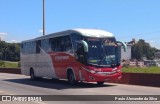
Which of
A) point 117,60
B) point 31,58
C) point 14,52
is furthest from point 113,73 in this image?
point 14,52

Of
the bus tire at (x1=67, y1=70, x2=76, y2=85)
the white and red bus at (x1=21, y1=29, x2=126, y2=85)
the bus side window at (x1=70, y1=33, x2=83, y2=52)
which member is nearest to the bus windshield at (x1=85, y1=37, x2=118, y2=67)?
the white and red bus at (x1=21, y1=29, x2=126, y2=85)

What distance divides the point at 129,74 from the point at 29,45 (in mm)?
9994

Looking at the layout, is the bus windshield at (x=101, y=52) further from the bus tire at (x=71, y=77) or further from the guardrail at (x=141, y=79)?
the guardrail at (x=141, y=79)

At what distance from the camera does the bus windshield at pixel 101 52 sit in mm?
20953

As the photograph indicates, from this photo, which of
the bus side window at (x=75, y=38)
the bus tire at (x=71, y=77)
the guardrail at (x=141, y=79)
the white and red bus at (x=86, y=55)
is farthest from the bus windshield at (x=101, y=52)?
the guardrail at (x=141, y=79)

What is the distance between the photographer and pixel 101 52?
2112 cm

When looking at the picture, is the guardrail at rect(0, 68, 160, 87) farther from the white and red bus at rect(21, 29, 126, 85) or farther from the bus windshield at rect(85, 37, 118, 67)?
the bus windshield at rect(85, 37, 118, 67)

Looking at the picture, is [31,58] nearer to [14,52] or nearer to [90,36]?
[90,36]

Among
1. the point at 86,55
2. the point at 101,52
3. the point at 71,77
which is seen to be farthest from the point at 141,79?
the point at 86,55

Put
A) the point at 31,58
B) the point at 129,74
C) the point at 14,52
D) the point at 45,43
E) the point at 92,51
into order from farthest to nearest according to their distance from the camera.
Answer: the point at 14,52 → the point at 31,58 → the point at 45,43 → the point at 129,74 → the point at 92,51

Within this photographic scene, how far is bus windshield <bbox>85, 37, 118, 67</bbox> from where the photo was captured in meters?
21.0

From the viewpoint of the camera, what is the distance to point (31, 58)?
30.6 meters

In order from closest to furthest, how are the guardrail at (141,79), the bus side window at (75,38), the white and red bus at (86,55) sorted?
the white and red bus at (86,55) → the bus side window at (75,38) → the guardrail at (141,79)

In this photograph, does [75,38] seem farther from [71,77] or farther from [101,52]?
[71,77]
